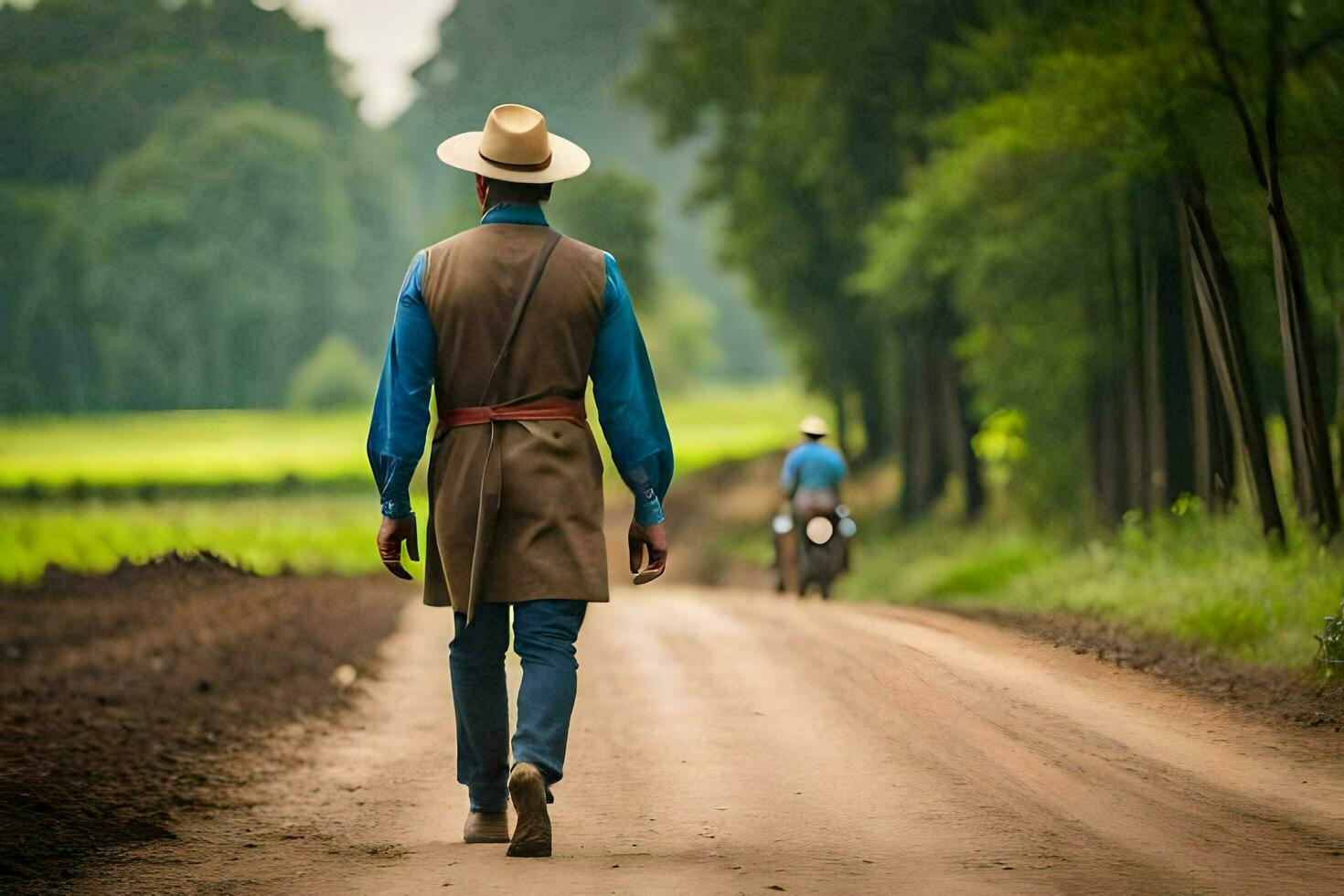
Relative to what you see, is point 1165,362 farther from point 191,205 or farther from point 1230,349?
point 191,205

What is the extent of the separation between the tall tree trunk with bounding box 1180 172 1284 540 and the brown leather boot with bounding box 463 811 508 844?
16.6 feet

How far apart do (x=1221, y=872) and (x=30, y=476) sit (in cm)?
975

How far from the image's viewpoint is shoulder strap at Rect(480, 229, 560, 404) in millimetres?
5441

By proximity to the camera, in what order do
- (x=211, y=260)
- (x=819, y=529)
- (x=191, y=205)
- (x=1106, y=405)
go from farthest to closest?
(x=211, y=260) < (x=1106, y=405) < (x=191, y=205) < (x=819, y=529)

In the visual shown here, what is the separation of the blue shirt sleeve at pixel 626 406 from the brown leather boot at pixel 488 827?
3.64 ft

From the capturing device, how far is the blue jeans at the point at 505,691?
5430mm

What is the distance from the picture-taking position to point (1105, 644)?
7016 millimetres

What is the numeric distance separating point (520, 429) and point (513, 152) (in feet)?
2.94

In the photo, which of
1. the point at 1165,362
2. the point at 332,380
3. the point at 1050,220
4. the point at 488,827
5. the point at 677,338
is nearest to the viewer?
the point at 488,827

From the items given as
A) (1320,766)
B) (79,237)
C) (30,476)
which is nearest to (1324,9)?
(1320,766)

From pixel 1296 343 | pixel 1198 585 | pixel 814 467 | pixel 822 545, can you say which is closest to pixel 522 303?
pixel 1296 343

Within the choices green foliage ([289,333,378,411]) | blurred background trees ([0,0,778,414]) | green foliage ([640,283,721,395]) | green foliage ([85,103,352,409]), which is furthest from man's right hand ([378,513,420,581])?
green foliage ([640,283,721,395])

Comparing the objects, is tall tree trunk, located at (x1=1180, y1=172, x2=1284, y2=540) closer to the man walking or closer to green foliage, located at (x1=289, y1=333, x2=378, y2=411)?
the man walking

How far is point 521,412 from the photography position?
5473 mm
